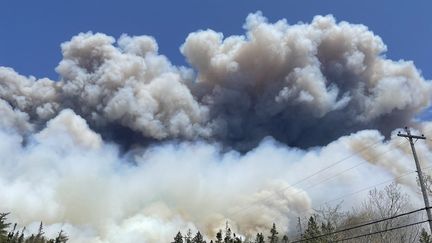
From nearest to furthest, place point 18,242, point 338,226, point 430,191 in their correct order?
point 430,191
point 338,226
point 18,242

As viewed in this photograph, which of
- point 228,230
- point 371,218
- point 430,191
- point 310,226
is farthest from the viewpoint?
point 228,230

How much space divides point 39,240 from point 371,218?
107 meters

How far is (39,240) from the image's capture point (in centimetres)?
12812

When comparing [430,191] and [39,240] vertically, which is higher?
[39,240]

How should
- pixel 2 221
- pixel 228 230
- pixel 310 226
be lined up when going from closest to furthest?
pixel 310 226 → pixel 2 221 → pixel 228 230

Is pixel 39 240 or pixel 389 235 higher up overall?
pixel 39 240

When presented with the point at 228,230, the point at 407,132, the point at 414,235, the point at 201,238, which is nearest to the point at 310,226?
the point at 414,235

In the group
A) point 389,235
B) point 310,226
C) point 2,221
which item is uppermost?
point 2,221

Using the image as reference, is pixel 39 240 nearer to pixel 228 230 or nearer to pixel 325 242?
pixel 228 230

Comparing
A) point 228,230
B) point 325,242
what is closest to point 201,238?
point 228,230

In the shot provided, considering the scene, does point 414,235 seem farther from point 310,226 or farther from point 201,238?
point 201,238

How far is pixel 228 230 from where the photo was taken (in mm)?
126438

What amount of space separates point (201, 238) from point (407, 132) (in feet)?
377

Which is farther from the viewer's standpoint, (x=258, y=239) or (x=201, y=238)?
(x=201, y=238)
